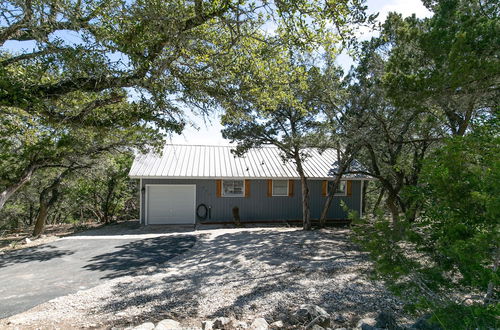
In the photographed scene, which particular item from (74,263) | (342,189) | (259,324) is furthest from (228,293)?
(342,189)

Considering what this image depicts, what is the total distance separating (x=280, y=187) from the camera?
14844 millimetres

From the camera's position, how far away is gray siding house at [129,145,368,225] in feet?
45.0

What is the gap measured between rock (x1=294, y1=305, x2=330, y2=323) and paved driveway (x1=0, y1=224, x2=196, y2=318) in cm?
426

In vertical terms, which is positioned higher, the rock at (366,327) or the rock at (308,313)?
the rock at (366,327)

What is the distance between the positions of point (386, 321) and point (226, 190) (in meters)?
10.9

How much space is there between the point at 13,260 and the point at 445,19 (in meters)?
11.8

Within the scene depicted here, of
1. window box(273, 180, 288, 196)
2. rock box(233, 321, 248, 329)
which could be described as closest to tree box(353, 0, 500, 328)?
rock box(233, 321, 248, 329)

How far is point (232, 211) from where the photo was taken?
14.1 meters

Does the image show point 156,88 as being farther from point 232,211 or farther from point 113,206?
point 113,206

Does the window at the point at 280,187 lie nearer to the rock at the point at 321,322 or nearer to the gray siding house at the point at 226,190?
the gray siding house at the point at 226,190

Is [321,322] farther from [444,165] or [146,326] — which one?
[444,165]

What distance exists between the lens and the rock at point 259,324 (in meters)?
3.86

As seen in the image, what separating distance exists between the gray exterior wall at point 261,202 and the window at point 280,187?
0.20m

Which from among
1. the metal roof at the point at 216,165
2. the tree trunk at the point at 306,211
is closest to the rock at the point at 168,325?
the metal roof at the point at 216,165
